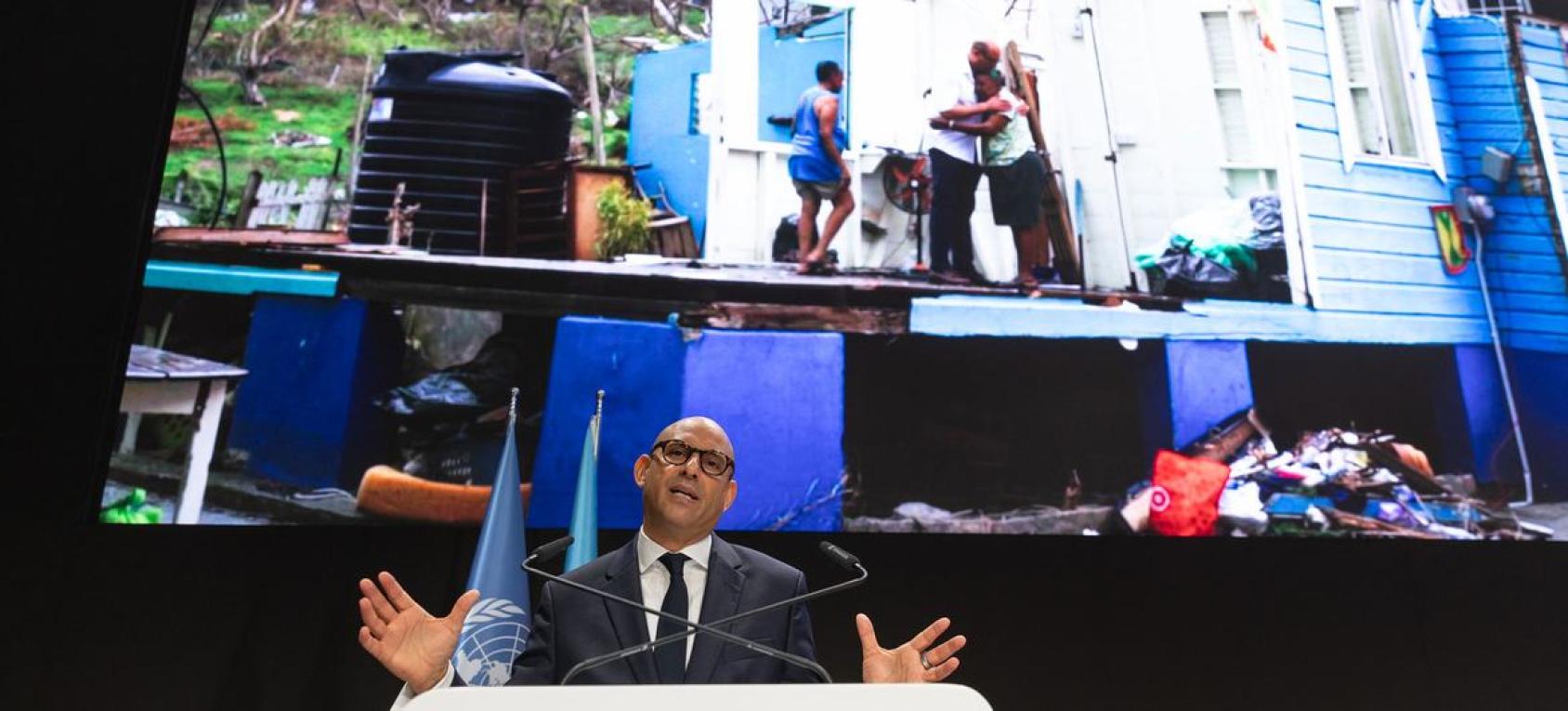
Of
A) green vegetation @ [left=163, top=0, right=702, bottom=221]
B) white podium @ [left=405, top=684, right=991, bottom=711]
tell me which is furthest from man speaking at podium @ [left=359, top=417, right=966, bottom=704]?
green vegetation @ [left=163, top=0, right=702, bottom=221]

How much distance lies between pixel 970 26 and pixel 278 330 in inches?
81.2

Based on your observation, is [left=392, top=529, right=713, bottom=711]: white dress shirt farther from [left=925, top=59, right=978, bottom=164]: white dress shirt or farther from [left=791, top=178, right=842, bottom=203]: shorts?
[left=925, top=59, right=978, bottom=164]: white dress shirt

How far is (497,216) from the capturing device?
2.89m

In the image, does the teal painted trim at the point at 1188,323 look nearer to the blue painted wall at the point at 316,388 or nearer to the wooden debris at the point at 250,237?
the blue painted wall at the point at 316,388

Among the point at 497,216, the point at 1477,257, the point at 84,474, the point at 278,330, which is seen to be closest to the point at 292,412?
the point at 278,330

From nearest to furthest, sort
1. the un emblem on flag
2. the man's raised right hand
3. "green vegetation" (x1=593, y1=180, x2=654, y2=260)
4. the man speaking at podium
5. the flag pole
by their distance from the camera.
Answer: the man's raised right hand < the man speaking at podium < the un emblem on flag < the flag pole < "green vegetation" (x1=593, y1=180, x2=654, y2=260)

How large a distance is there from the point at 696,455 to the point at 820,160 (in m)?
1.60

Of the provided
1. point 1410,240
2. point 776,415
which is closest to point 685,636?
point 776,415

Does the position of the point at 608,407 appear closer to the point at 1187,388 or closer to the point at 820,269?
the point at 820,269

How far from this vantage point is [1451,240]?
10.3ft

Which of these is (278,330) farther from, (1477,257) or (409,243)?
(1477,257)

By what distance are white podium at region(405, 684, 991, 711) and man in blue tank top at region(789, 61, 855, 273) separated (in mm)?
1963

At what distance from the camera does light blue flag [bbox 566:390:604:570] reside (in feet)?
8.36

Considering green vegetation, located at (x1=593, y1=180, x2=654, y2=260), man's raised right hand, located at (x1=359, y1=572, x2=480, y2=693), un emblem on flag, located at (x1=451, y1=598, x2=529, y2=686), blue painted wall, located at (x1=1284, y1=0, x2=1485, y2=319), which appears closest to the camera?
man's raised right hand, located at (x1=359, y1=572, x2=480, y2=693)
